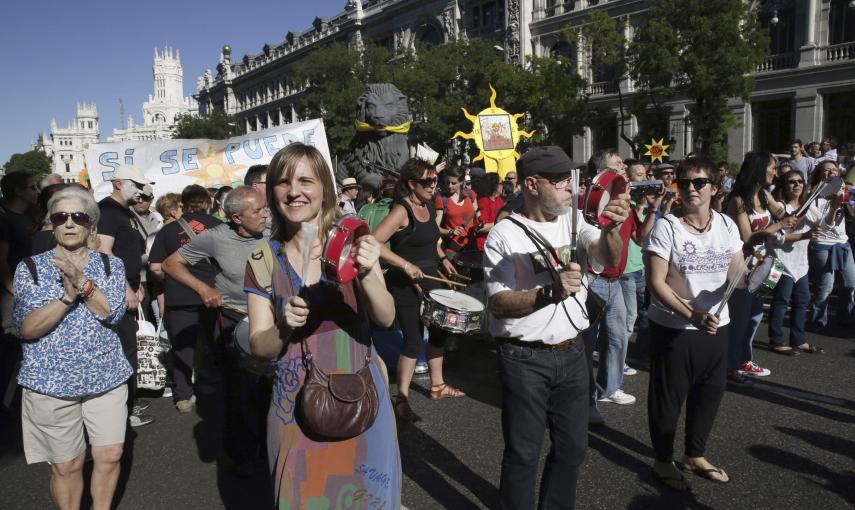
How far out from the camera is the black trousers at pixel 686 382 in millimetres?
3580

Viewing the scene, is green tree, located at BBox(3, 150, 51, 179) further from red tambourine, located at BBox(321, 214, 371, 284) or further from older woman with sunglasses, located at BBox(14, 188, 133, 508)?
red tambourine, located at BBox(321, 214, 371, 284)

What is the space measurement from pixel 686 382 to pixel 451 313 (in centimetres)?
174

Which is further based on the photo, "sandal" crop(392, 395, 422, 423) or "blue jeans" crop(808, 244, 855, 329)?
"blue jeans" crop(808, 244, 855, 329)

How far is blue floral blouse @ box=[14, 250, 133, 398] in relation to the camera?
3.07 meters

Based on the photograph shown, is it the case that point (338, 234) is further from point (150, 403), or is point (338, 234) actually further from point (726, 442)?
point (150, 403)

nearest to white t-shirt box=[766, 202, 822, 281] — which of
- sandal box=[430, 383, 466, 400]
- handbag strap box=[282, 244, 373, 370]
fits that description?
sandal box=[430, 383, 466, 400]

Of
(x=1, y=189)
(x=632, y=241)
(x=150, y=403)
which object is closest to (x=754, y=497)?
(x=632, y=241)

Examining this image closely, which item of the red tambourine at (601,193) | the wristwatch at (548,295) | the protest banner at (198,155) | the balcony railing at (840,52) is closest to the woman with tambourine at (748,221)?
the red tambourine at (601,193)

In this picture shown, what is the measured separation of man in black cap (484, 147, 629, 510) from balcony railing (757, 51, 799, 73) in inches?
1181

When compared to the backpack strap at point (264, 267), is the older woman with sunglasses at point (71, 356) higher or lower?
lower

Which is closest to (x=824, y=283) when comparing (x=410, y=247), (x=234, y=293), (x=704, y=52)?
(x=410, y=247)

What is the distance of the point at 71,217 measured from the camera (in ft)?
10.5

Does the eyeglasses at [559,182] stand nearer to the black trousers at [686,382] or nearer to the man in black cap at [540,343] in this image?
the man in black cap at [540,343]

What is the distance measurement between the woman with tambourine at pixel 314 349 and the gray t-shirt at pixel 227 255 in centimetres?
207
